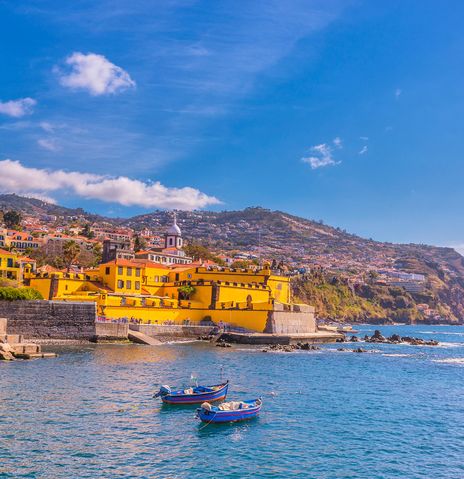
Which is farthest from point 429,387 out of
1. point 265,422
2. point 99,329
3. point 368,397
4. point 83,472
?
point 99,329

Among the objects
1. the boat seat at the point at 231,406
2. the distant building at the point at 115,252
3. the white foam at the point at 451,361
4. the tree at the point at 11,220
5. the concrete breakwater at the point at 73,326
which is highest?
the tree at the point at 11,220

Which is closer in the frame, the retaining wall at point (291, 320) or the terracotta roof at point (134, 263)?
the retaining wall at point (291, 320)

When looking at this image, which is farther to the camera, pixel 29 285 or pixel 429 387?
pixel 29 285

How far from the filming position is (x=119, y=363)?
122 feet

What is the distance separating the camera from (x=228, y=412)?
75.0 feet

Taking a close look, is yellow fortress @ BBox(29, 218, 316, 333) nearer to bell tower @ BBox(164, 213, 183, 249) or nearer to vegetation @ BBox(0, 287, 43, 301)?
vegetation @ BBox(0, 287, 43, 301)

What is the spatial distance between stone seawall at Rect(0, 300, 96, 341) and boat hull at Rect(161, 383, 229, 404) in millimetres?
25295

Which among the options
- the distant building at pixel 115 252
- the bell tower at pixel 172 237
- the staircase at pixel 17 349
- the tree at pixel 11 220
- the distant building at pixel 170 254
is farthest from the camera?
the tree at pixel 11 220

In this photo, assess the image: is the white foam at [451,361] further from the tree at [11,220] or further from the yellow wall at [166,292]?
the tree at [11,220]

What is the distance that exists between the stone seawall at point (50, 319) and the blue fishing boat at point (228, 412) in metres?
28.5

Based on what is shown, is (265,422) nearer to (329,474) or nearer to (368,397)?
(329,474)

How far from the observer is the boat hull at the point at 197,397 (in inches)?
1008

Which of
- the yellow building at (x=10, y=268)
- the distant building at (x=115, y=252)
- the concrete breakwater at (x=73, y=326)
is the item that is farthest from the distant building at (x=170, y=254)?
the concrete breakwater at (x=73, y=326)

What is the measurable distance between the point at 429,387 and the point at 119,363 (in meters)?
19.2
